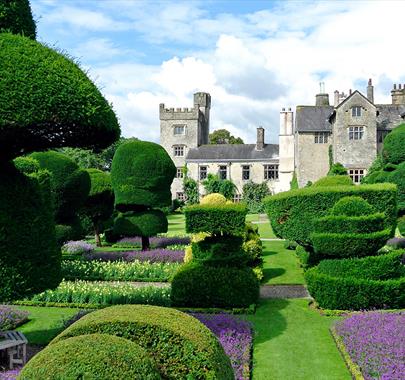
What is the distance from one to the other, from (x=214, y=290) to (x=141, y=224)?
10.3m

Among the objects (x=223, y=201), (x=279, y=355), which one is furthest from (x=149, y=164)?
(x=279, y=355)

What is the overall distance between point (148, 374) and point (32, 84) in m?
4.45

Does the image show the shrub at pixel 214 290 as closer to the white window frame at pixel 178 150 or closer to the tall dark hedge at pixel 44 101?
the tall dark hedge at pixel 44 101

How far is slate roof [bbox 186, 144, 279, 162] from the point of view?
188 feet

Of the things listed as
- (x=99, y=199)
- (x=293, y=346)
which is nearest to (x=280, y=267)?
(x=293, y=346)

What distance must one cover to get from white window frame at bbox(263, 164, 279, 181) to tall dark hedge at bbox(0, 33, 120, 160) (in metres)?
49.8

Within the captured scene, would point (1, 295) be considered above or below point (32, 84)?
below

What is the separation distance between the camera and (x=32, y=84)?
6988 mm

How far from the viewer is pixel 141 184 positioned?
2322 centimetres

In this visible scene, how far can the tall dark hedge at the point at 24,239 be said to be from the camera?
7965 millimetres

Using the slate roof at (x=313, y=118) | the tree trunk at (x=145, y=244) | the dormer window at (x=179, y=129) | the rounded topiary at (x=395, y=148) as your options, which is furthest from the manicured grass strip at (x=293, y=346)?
the dormer window at (x=179, y=129)

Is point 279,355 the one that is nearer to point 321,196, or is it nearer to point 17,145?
point 17,145

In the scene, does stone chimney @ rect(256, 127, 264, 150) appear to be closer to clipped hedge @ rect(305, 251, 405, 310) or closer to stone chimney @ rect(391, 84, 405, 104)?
stone chimney @ rect(391, 84, 405, 104)

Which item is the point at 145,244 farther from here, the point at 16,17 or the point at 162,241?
the point at 16,17
